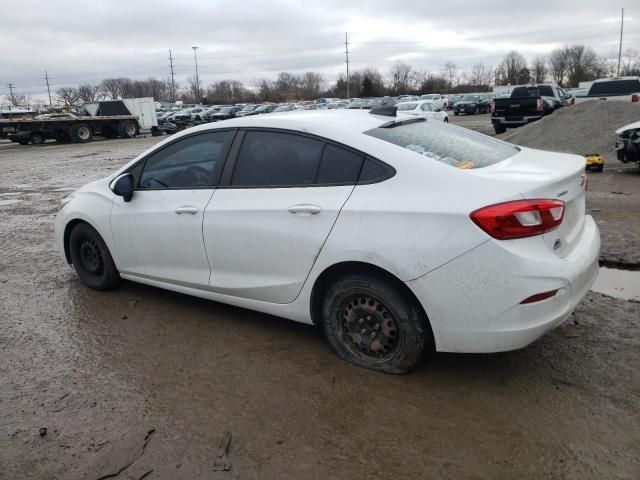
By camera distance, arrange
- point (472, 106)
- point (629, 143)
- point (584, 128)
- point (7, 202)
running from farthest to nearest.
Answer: point (472, 106)
point (584, 128)
point (7, 202)
point (629, 143)

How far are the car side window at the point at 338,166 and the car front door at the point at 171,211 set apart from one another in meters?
0.90

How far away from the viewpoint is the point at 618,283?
4688 mm

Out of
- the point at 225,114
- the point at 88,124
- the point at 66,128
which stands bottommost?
the point at 66,128

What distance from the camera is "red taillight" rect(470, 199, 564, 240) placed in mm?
2756

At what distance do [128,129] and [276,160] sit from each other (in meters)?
35.4

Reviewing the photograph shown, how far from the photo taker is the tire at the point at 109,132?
35.8m

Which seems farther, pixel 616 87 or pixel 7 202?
pixel 616 87

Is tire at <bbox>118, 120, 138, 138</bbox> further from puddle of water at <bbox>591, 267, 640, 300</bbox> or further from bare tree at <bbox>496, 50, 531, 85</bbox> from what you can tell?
bare tree at <bbox>496, 50, 531, 85</bbox>

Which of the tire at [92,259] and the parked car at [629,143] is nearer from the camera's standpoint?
the tire at [92,259]

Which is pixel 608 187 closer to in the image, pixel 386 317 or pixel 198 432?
pixel 386 317

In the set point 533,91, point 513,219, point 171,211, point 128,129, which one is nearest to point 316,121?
point 171,211

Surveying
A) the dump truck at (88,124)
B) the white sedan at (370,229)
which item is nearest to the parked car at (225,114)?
the dump truck at (88,124)

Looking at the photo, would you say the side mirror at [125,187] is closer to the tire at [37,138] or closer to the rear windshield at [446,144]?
the rear windshield at [446,144]

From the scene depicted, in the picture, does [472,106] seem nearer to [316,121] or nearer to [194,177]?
[194,177]
